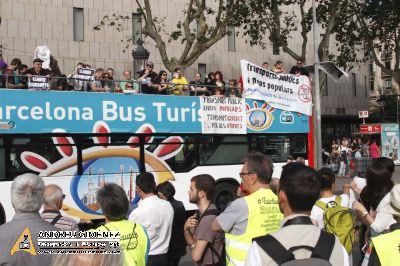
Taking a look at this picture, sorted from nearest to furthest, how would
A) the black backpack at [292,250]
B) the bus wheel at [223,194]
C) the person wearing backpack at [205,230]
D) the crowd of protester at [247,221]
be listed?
the black backpack at [292,250] → the crowd of protester at [247,221] → the person wearing backpack at [205,230] → the bus wheel at [223,194]

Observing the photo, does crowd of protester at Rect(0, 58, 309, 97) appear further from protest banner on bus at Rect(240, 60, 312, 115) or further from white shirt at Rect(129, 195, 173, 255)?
white shirt at Rect(129, 195, 173, 255)

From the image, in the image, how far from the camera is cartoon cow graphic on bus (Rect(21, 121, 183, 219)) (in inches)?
482

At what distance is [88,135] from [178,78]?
356 cm

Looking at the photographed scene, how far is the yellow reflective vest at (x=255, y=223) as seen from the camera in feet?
13.7

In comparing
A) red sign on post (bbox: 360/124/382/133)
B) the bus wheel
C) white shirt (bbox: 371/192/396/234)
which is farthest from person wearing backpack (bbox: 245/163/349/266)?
red sign on post (bbox: 360/124/382/133)

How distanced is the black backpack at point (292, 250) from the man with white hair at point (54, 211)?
198cm

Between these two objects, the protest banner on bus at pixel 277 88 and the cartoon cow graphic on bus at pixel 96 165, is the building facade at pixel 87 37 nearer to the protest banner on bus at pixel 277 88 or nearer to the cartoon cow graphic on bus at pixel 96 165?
the protest banner on bus at pixel 277 88

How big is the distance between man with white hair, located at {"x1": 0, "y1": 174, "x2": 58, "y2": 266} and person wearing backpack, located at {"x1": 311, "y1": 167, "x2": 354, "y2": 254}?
91.3 inches

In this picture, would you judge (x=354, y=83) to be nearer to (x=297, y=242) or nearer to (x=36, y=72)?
(x=36, y=72)

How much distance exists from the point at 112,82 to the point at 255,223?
385 inches

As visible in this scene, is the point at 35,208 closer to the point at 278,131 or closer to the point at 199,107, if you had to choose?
the point at 199,107

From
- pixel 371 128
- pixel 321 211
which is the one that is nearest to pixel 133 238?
pixel 321 211

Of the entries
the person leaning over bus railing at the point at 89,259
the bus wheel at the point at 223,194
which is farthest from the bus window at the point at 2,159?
the person leaning over bus railing at the point at 89,259

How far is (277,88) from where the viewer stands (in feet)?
54.0
